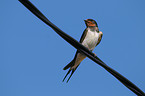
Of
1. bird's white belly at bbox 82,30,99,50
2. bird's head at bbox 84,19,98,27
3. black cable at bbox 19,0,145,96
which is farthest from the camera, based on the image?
bird's head at bbox 84,19,98,27

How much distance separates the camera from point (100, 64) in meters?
2.85

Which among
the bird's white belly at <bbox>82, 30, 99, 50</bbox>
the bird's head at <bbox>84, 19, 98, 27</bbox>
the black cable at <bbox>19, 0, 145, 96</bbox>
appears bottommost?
the black cable at <bbox>19, 0, 145, 96</bbox>

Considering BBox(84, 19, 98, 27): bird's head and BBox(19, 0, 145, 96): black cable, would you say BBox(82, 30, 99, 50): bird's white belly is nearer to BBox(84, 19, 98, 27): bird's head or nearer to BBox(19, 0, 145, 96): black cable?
BBox(84, 19, 98, 27): bird's head

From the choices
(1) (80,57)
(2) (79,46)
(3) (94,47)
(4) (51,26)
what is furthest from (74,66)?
(4) (51,26)

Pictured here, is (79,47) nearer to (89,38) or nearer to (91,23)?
(89,38)

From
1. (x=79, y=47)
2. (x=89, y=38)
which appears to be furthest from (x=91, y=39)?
(x=79, y=47)

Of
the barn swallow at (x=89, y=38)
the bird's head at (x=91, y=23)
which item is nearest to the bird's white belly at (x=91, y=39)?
the barn swallow at (x=89, y=38)

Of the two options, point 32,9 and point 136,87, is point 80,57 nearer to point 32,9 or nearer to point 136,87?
point 136,87

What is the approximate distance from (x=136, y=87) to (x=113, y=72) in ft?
0.99

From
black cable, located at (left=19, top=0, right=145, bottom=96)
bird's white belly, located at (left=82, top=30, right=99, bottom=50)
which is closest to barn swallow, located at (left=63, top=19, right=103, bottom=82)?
bird's white belly, located at (left=82, top=30, right=99, bottom=50)

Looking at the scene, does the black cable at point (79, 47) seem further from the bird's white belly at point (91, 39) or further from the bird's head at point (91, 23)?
the bird's head at point (91, 23)

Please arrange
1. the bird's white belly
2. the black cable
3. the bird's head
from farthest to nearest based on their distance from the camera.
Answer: the bird's head
the bird's white belly
the black cable

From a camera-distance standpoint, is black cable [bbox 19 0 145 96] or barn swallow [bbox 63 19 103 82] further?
barn swallow [bbox 63 19 103 82]

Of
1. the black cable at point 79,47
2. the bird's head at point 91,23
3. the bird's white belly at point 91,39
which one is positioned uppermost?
the bird's head at point 91,23
